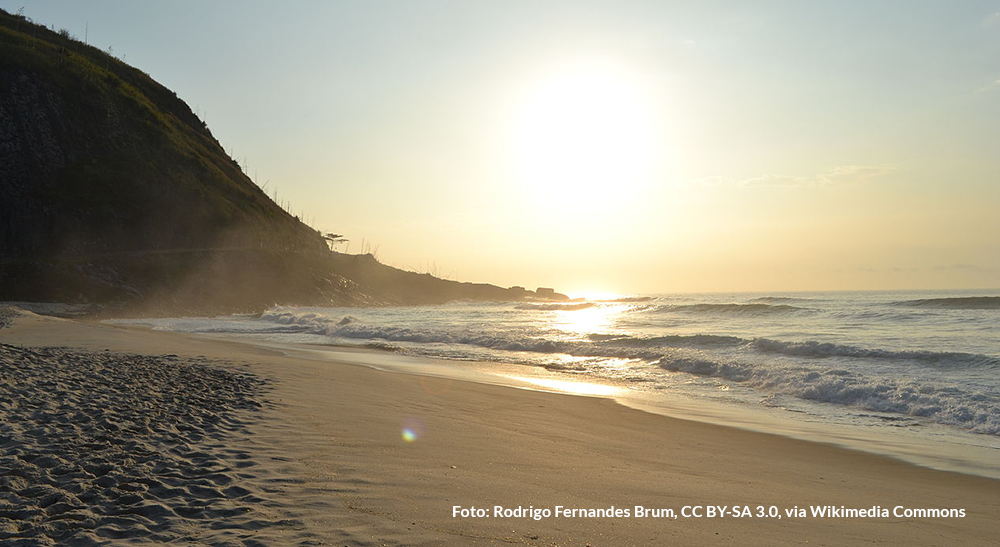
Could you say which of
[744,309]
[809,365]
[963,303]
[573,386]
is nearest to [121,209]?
[744,309]

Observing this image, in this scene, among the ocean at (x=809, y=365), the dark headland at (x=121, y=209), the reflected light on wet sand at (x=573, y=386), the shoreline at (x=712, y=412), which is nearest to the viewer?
the shoreline at (x=712, y=412)

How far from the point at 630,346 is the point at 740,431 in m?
12.1

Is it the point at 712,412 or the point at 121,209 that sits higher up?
the point at 121,209

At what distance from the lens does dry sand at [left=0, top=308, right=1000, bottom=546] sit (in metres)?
4.14

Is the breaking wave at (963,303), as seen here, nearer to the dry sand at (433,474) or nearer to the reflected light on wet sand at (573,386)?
the reflected light on wet sand at (573,386)

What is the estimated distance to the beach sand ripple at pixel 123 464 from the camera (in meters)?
3.85

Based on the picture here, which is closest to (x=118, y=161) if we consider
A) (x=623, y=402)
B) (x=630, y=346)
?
(x=630, y=346)

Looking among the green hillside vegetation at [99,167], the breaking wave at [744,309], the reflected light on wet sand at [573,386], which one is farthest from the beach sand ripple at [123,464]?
the green hillside vegetation at [99,167]

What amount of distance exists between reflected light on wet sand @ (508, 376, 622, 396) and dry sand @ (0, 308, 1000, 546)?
245 cm

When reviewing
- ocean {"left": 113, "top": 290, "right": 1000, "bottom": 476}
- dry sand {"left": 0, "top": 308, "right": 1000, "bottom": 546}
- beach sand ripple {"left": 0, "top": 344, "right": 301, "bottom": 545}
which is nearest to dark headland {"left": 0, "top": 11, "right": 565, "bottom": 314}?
ocean {"left": 113, "top": 290, "right": 1000, "bottom": 476}

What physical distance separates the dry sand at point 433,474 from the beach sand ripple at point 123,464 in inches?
0.9

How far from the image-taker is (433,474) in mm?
5492

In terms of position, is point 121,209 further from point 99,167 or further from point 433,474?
point 433,474

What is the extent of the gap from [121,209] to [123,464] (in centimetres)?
5935
